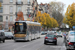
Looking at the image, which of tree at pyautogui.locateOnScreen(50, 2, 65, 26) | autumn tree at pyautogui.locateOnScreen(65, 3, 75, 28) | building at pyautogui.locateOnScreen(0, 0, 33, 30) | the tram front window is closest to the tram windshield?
the tram front window

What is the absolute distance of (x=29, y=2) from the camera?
8206cm

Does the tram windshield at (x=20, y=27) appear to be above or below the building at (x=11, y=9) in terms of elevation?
below

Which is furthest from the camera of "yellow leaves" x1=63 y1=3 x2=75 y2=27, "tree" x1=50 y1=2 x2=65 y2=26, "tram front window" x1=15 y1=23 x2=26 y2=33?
"tree" x1=50 y1=2 x2=65 y2=26

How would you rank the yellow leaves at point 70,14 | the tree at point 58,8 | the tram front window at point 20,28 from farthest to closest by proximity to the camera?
the tree at point 58,8, the yellow leaves at point 70,14, the tram front window at point 20,28

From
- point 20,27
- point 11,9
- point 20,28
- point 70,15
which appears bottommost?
point 20,28

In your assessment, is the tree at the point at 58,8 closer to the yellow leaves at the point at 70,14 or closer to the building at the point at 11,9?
the yellow leaves at the point at 70,14

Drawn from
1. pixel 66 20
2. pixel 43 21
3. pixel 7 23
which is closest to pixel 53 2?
Result: pixel 43 21

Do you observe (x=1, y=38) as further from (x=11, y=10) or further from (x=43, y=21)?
(x=43, y=21)

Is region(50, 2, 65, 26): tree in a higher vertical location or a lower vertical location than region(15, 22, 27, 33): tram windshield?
higher

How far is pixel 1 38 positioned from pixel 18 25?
4.39 meters

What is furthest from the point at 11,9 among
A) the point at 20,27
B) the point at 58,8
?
the point at 20,27

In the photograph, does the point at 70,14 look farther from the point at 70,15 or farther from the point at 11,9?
the point at 11,9

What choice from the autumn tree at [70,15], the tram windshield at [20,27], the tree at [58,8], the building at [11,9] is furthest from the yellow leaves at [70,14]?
the tram windshield at [20,27]

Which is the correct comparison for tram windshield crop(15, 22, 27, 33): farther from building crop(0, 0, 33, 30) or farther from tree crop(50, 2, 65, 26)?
tree crop(50, 2, 65, 26)
